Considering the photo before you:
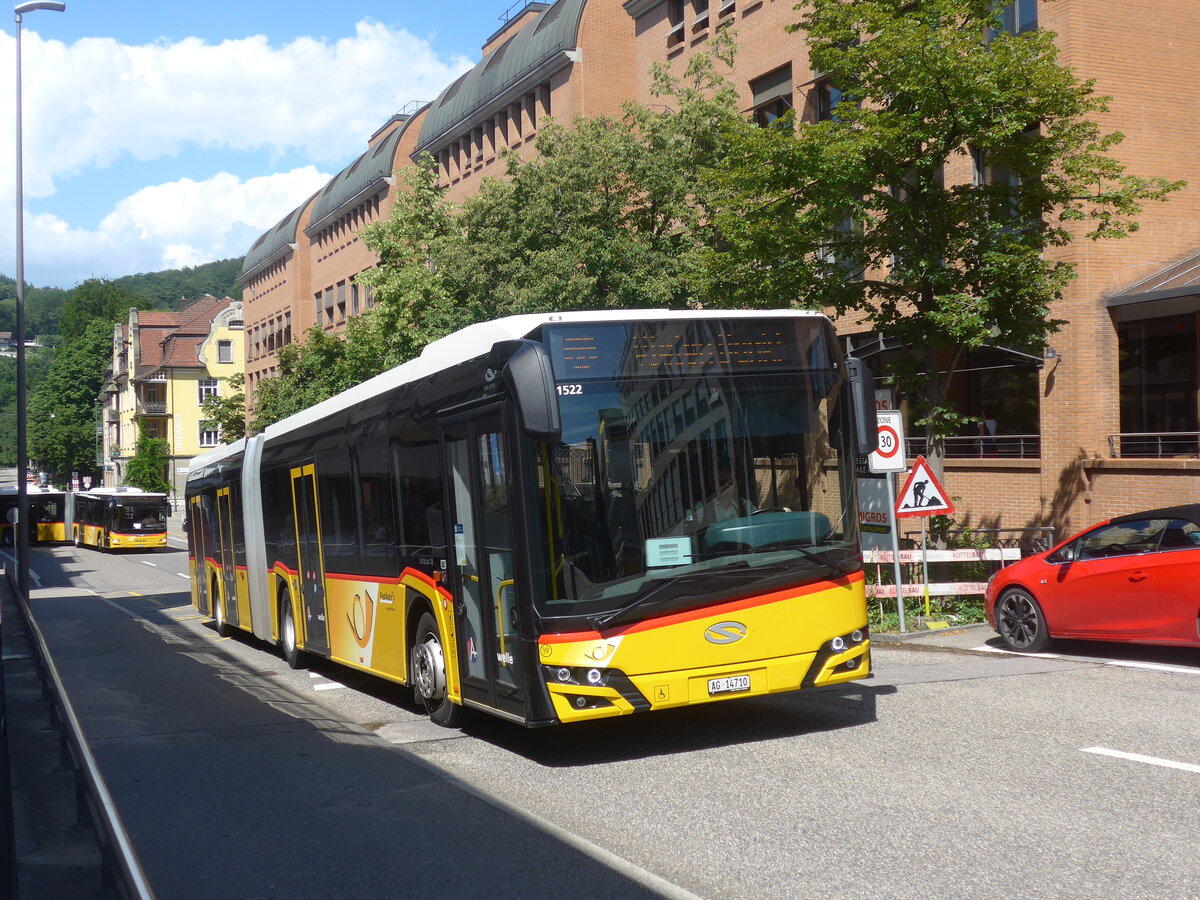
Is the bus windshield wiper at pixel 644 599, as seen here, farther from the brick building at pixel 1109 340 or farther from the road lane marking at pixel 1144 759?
the brick building at pixel 1109 340

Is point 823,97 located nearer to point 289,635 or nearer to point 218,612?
point 218,612

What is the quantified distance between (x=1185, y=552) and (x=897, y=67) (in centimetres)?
728

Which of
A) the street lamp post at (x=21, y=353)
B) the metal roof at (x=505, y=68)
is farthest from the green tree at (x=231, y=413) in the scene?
the street lamp post at (x=21, y=353)

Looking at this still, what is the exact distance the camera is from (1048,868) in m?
5.44

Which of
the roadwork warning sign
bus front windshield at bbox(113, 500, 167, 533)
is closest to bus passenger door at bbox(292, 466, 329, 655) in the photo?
the roadwork warning sign

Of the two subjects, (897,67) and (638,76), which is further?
(638,76)

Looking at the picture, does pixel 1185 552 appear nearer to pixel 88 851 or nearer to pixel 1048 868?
pixel 1048 868

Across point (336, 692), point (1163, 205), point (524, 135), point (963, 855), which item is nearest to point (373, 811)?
point (963, 855)

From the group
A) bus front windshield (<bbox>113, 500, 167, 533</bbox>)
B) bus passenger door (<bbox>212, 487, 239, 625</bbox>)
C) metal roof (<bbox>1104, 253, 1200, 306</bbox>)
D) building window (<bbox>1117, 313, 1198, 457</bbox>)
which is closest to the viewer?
bus passenger door (<bbox>212, 487, 239, 625</bbox>)

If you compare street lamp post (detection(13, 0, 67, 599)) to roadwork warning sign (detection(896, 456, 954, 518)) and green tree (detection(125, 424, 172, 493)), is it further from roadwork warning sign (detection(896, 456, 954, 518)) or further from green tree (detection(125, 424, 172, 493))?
green tree (detection(125, 424, 172, 493))

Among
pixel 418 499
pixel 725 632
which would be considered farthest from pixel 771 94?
pixel 725 632

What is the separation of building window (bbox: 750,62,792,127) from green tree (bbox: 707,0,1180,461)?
12858 mm

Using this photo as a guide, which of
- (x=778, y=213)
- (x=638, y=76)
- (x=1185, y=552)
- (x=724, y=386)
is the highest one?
(x=638, y=76)

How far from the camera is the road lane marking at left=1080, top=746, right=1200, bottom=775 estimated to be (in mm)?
7327
